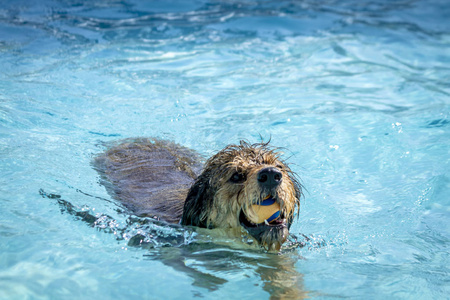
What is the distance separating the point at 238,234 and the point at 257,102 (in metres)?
5.88

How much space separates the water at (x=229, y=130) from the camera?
5109mm

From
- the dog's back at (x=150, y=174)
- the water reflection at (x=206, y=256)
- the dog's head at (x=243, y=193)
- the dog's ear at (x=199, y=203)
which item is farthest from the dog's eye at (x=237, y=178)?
the dog's back at (x=150, y=174)

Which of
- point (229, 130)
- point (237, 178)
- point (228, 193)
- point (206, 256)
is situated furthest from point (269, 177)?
point (229, 130)

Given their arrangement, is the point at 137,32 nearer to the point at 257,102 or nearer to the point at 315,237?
the point at 257,102

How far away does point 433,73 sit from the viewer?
13.4m

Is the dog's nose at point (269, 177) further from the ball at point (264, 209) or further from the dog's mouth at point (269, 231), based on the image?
the dog's mouth at point (269, 231)

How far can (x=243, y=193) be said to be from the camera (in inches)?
205

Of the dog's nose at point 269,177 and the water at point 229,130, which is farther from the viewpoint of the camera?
the water at point 229,130

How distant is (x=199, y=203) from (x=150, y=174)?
1.83m

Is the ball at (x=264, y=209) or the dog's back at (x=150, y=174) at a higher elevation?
the ball at (x=264, y=209)

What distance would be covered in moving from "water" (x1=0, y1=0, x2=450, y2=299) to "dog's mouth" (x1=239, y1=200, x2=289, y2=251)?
0.25 metres

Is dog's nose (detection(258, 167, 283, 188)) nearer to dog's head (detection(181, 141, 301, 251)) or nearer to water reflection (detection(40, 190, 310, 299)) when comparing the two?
dog's head (detection(181, 141, 301, 251))

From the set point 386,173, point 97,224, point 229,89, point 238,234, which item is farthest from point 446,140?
point 97,224

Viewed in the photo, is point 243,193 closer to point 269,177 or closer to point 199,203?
point 269,177
